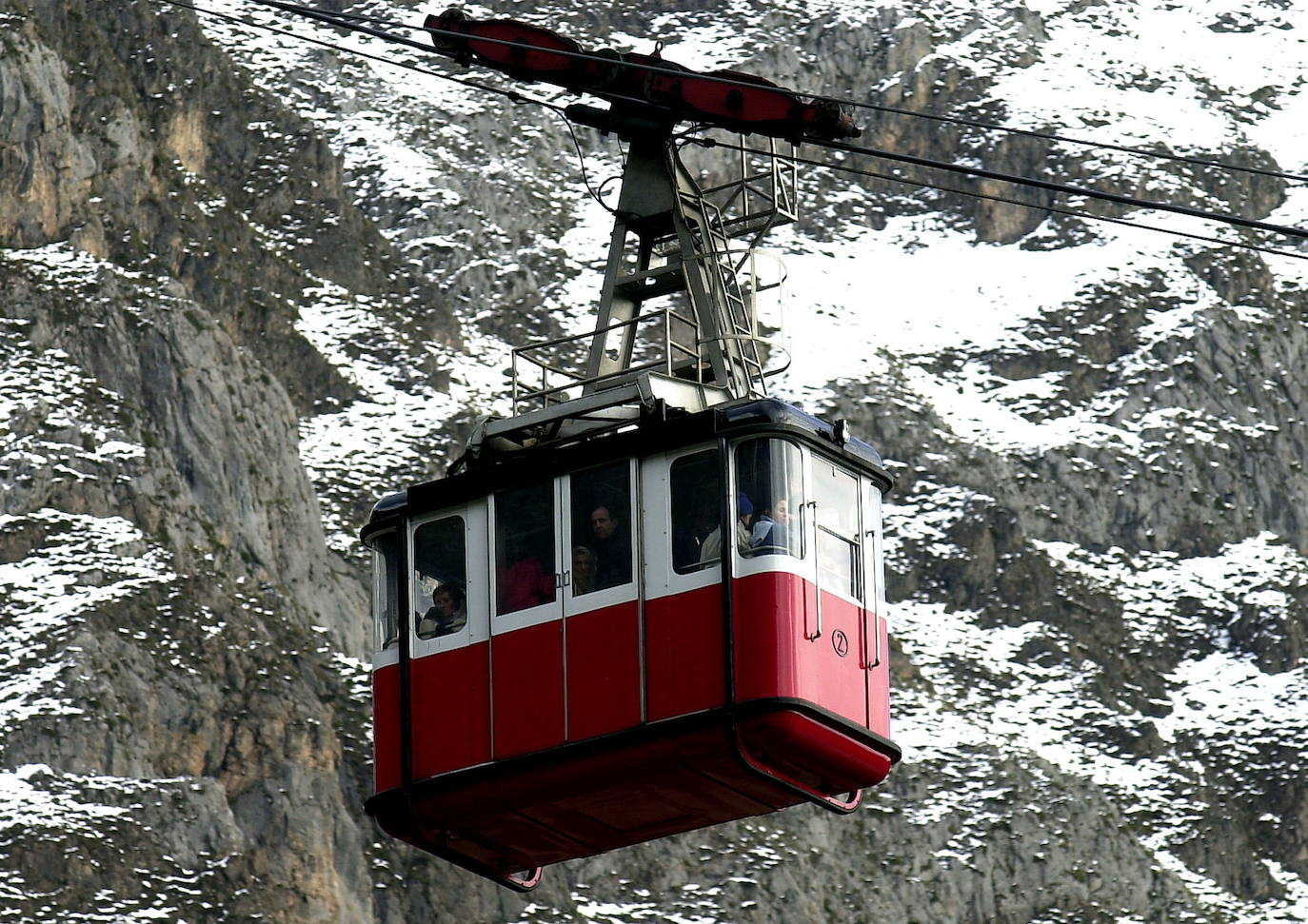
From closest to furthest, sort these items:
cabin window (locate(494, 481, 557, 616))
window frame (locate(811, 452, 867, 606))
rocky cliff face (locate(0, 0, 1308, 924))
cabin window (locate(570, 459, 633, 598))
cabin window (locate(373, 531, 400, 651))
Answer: cabin window (locate(570, 459, 633, 598)), window frame (locate(811, 452, 867, 606)), cabin window (locate(494, 481, 557, 616)), cabin window (locate(373, 531, 400, 651)), rocky cliff face (locate(0, 0, 1308, 924))

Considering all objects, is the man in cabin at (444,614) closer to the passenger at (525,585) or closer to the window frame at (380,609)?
the window frame at (380,609)

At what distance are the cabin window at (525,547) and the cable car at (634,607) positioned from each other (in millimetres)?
23

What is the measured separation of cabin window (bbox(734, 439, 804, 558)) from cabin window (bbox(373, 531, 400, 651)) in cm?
438

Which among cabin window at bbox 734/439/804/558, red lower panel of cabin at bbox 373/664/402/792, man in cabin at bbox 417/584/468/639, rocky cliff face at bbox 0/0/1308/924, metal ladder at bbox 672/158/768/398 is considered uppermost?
rocky cliff face at bbox 0/0/1308/924

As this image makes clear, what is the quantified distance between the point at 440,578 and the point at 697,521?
10.8 feet

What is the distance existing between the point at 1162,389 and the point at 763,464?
10169 centimetres

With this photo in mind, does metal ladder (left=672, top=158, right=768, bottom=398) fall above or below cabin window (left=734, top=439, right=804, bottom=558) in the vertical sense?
above

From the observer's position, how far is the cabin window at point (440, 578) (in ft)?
111

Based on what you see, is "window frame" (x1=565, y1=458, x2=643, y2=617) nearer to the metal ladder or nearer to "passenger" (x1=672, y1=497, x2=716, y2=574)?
"passenger" (x1=672, y1=497, x2=716, y2=574)

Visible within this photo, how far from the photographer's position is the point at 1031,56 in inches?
5910

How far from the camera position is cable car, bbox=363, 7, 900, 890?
31.9 meters

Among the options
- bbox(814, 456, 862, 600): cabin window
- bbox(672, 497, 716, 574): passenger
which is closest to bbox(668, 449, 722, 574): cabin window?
bbox(672, 497, 716, 574): passenger

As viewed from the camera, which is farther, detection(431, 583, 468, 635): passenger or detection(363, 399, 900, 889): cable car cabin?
→ detection(431, 583, 468, 635): passenger

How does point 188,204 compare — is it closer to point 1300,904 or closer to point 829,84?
point 829,84
